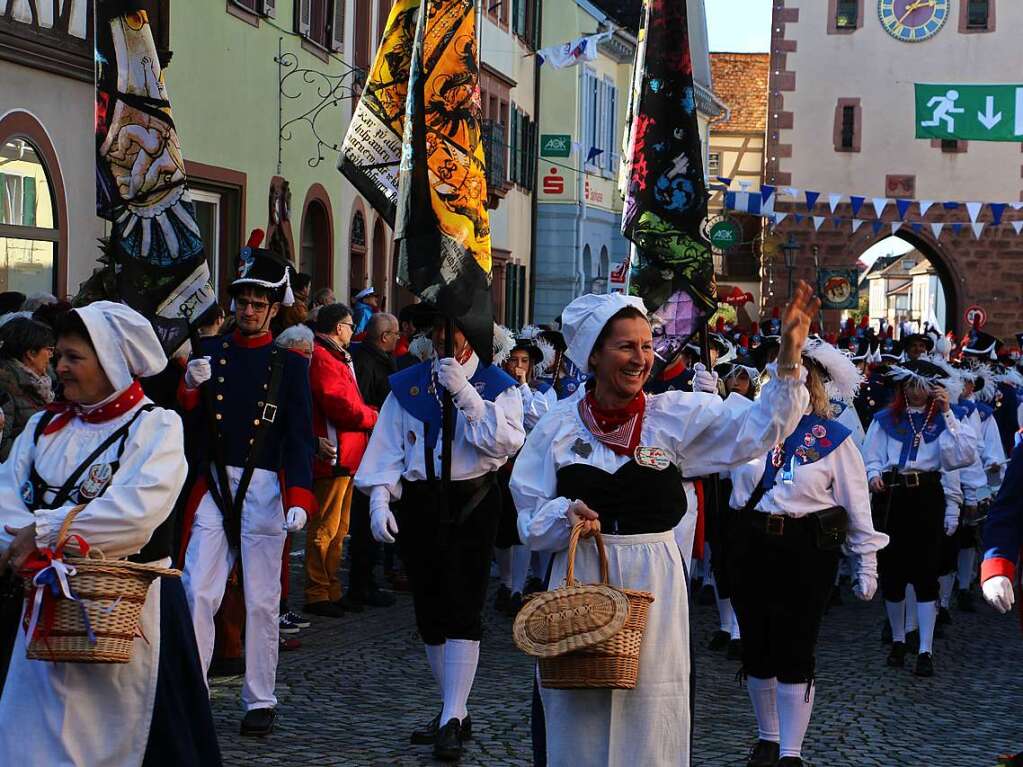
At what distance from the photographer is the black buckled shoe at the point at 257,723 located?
7.99m

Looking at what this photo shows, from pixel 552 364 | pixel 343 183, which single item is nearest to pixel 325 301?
pixel 552 364

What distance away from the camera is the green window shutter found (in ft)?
49.9

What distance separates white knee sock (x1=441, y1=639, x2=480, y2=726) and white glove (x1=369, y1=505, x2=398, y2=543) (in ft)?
1.99

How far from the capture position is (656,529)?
5.66 metres

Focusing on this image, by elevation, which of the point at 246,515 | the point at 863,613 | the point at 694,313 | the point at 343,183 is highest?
the point at 343,183

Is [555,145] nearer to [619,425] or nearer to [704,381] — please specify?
[704,381]

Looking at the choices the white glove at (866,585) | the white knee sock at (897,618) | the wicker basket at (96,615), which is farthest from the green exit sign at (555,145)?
the wicker basket at (96,615)

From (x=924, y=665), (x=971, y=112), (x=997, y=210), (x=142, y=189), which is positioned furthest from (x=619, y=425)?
(x=997, y=210)

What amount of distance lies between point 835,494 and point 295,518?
2.42 metres

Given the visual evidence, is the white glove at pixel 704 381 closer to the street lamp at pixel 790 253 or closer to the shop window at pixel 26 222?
the shop window at pixel 26 222

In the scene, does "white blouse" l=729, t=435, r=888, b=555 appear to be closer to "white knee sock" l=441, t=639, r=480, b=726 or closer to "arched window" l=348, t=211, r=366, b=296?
"white knee sock" l=441, t=639, r=480, b=726

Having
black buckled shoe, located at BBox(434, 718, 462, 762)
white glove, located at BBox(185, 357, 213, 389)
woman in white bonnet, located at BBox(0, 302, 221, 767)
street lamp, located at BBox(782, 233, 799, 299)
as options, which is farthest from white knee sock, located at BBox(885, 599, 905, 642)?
street lamp, located at BBox(782, 233, 799, 299)

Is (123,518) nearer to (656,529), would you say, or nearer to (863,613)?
(656,529)

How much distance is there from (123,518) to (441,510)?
2.92 metres
